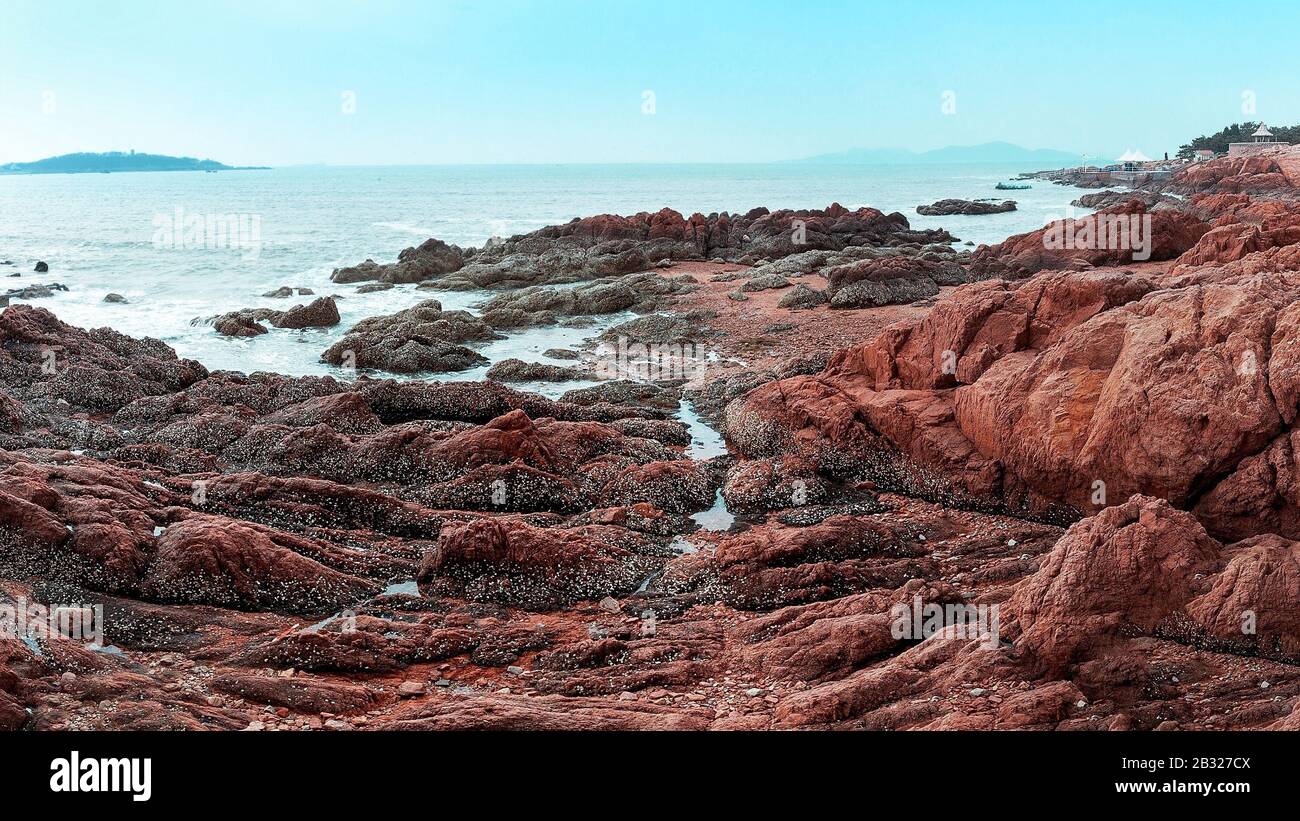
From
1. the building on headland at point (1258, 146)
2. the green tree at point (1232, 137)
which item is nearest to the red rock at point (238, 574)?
the building on headland at point (1258, 146)

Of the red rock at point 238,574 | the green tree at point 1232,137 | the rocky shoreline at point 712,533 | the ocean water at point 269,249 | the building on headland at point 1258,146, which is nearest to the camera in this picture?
the rocky shoreline at point 712,533

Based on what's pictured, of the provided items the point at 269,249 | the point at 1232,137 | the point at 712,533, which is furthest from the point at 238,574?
the point at 1232,137

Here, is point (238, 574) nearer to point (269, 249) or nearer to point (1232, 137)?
point (269, 249)

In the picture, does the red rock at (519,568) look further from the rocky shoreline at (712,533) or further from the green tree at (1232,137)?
the green tree at (1232,137)

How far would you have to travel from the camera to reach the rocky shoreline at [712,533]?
7.71 m

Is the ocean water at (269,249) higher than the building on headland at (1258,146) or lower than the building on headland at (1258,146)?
lower

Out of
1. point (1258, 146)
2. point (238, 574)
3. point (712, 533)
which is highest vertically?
point (1258, 146)

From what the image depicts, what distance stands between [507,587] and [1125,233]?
96.0ft

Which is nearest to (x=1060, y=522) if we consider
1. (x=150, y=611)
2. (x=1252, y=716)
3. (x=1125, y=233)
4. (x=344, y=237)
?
(x=1252, y=716)

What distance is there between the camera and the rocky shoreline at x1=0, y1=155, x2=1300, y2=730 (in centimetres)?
771

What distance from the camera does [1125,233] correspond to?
32.5 meters

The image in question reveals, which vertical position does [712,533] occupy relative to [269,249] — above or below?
below

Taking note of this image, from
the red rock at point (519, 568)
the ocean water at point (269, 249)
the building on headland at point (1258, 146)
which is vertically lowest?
the red rock at point (519, 568)

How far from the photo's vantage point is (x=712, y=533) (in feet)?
44.0
